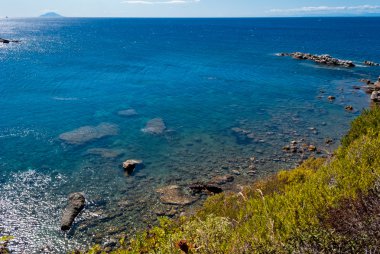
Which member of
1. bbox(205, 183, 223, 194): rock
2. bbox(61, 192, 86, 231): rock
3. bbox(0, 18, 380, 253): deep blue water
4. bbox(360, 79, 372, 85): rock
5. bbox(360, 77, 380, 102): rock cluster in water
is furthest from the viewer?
bbox(360, 79, 372, 85): rock

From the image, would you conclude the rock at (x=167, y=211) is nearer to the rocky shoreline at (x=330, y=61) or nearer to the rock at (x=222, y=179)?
the rock at (x=222, y=179)

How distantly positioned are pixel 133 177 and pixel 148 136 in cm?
1125

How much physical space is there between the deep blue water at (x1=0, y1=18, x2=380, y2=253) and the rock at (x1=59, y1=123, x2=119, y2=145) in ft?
3.74

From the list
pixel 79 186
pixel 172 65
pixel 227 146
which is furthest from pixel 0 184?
pixel 172 65

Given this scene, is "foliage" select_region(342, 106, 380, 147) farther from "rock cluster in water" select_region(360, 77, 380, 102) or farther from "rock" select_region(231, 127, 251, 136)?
"rock cluster in water" select_region(360, 77, 380, 102)

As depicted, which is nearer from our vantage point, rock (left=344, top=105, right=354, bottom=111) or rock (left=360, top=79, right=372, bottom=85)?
rock (left=344, top=105, right=354, bottom=111)

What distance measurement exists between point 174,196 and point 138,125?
66.5 feet

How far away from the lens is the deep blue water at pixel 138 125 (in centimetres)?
2742

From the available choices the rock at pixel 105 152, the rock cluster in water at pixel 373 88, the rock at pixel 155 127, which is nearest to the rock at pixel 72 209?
the rock at pixel 105 152

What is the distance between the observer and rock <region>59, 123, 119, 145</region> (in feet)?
136

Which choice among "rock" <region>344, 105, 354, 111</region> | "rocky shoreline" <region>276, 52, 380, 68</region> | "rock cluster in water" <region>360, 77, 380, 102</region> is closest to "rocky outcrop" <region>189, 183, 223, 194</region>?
"rock" <region>344, 105, 354, 111</region>

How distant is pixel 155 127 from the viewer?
46.4m

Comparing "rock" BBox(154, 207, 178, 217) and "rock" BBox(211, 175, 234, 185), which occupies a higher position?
"rock" BBox(211, 175, 234, 185)

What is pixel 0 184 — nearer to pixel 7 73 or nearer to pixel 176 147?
pixel 176 147
